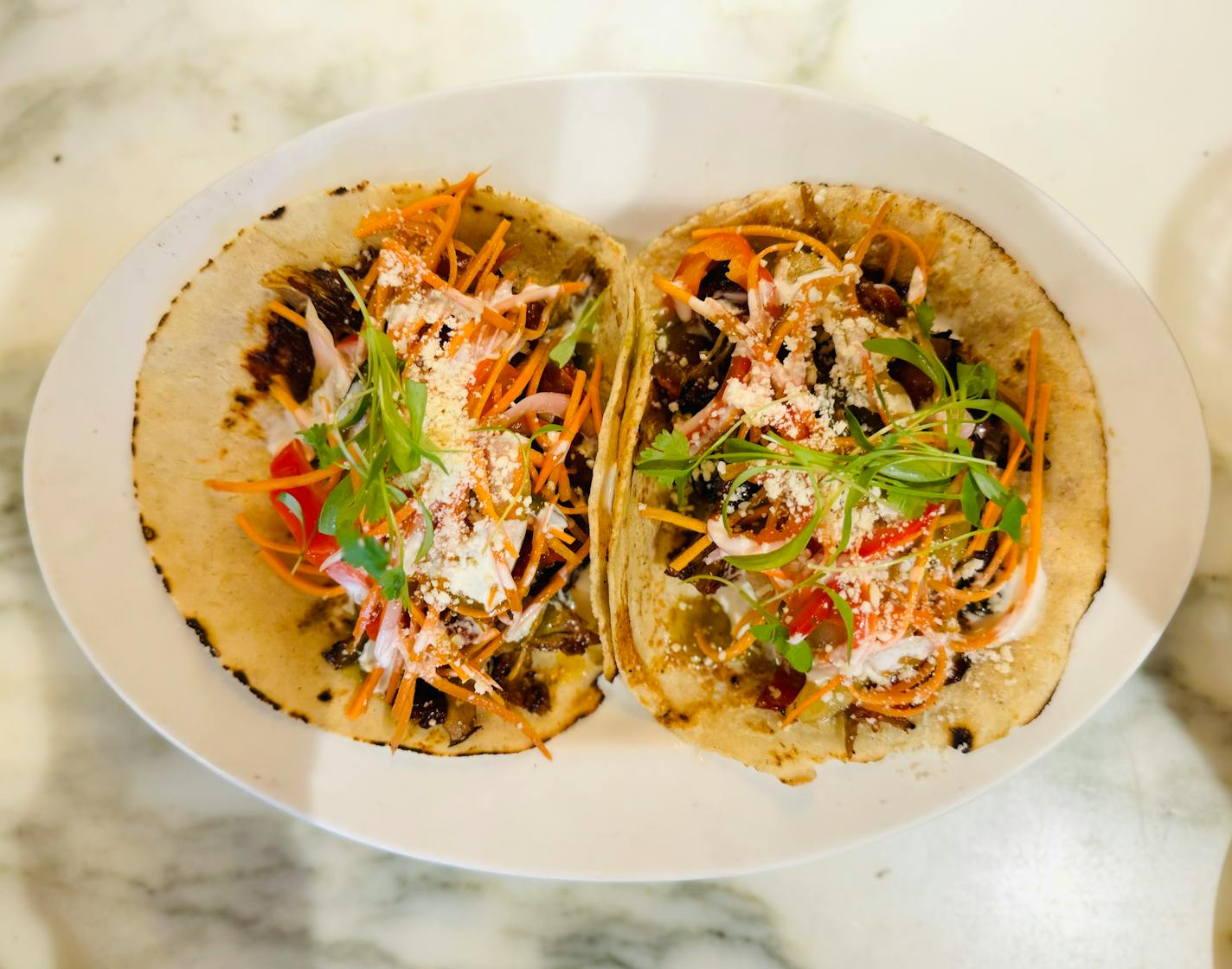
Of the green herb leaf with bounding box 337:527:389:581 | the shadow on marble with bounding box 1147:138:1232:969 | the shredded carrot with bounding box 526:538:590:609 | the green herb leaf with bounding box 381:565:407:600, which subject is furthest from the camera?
the shadow on marble with bounding box 1147:138:1232:969

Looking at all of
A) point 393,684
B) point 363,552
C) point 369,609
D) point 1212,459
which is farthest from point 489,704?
point 1212,459

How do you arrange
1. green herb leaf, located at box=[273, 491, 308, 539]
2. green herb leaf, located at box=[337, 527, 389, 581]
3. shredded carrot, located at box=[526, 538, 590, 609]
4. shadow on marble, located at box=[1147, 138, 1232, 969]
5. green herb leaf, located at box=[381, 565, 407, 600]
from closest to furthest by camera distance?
green herb leaf, located at box=[337, 527, 389, 581] → green herb leaf, located at box=[381, 565, 407, 600] → green herb leaf, located at box=[273, 491, 308, 539] → shredded carrot, located at box=[526, 538, 590, 609] → shadow on marble, located at box=[1147, 138, 1232, 969]

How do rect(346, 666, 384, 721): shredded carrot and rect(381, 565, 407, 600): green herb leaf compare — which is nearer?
rect(381, 565, 407, 600): green herb leaf

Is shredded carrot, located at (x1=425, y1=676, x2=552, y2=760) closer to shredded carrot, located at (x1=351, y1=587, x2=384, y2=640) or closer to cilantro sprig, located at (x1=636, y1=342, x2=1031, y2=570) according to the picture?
shredded carrot, located at (x1=351, y1=587, x2=384, y2=640)

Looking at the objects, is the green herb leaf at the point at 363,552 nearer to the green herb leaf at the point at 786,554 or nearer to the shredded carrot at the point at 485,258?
the shredded carrot at the point at 485,258

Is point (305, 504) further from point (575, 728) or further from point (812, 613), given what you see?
point (812, 613)

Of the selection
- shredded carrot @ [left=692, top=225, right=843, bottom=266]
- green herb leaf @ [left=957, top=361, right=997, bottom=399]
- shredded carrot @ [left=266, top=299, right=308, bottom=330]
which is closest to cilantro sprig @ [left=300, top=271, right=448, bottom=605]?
shredded carrot @ [left=266, top=299, right=308, bottom=330]
